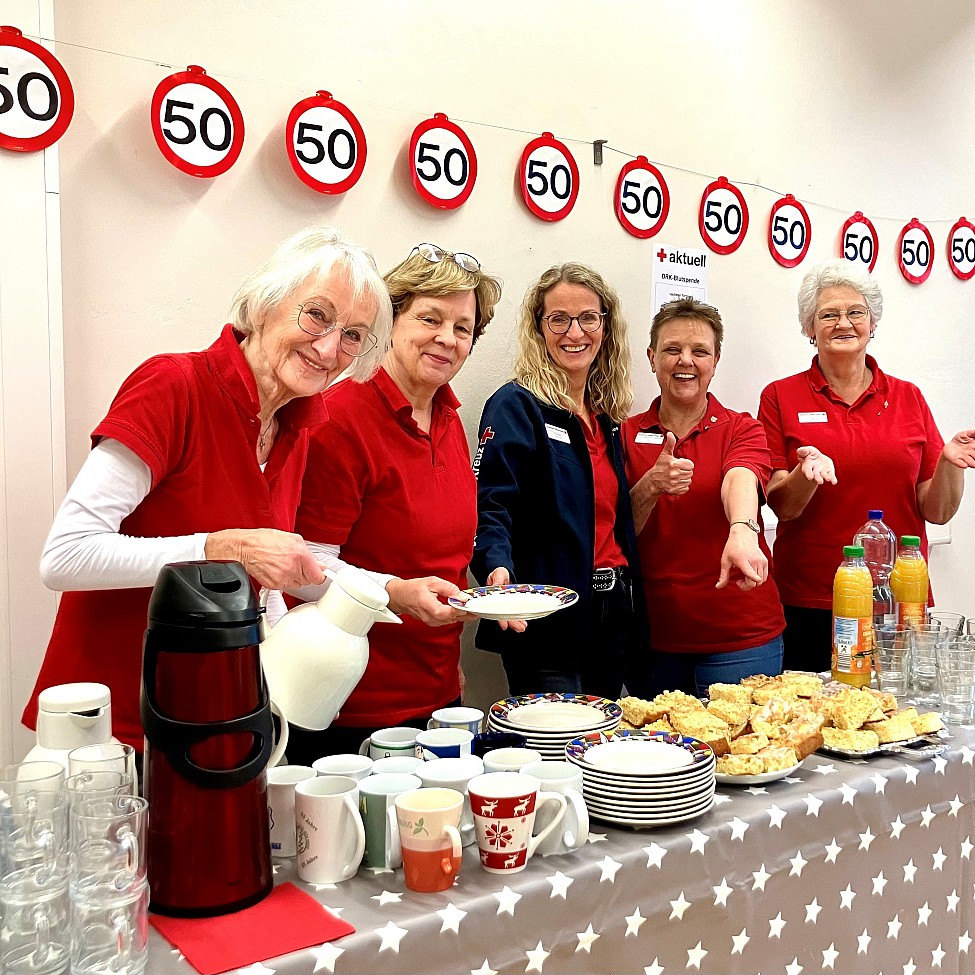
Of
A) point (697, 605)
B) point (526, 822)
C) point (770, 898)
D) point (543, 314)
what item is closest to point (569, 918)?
point (526, 822)

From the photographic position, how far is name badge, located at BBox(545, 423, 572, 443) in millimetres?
2354

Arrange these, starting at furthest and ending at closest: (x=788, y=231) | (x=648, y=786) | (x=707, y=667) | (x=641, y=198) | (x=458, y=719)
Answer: (x=788, y=231) < (x=641, y=198) < (x=707, y=667) < (x=458, y=719) < (x=648, y=786)

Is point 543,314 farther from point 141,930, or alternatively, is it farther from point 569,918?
point 141,930

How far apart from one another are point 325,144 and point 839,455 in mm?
1726

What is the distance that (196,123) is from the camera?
6.89 ft

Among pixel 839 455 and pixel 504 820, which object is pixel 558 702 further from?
pixel 839 455

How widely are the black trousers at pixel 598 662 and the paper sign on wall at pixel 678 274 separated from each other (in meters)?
1.14

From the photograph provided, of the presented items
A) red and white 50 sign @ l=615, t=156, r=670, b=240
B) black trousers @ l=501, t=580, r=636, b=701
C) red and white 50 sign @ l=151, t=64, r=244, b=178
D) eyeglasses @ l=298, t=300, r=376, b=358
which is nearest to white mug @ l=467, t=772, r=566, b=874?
eyeglasses @ l=298, t=300, r=376, b=358

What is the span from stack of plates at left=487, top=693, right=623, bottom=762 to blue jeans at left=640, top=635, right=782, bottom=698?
964 millimetres

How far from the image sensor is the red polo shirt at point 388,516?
1.89 meters

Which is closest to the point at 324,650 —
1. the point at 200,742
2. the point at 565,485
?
the point at 200,742

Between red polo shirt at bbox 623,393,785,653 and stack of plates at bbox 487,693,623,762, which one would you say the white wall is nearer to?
red polo shirt at bbox 623,393,785,653

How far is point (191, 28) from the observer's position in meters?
2.15

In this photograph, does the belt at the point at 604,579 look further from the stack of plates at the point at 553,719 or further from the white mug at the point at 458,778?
the white mug at the point at 458,778
